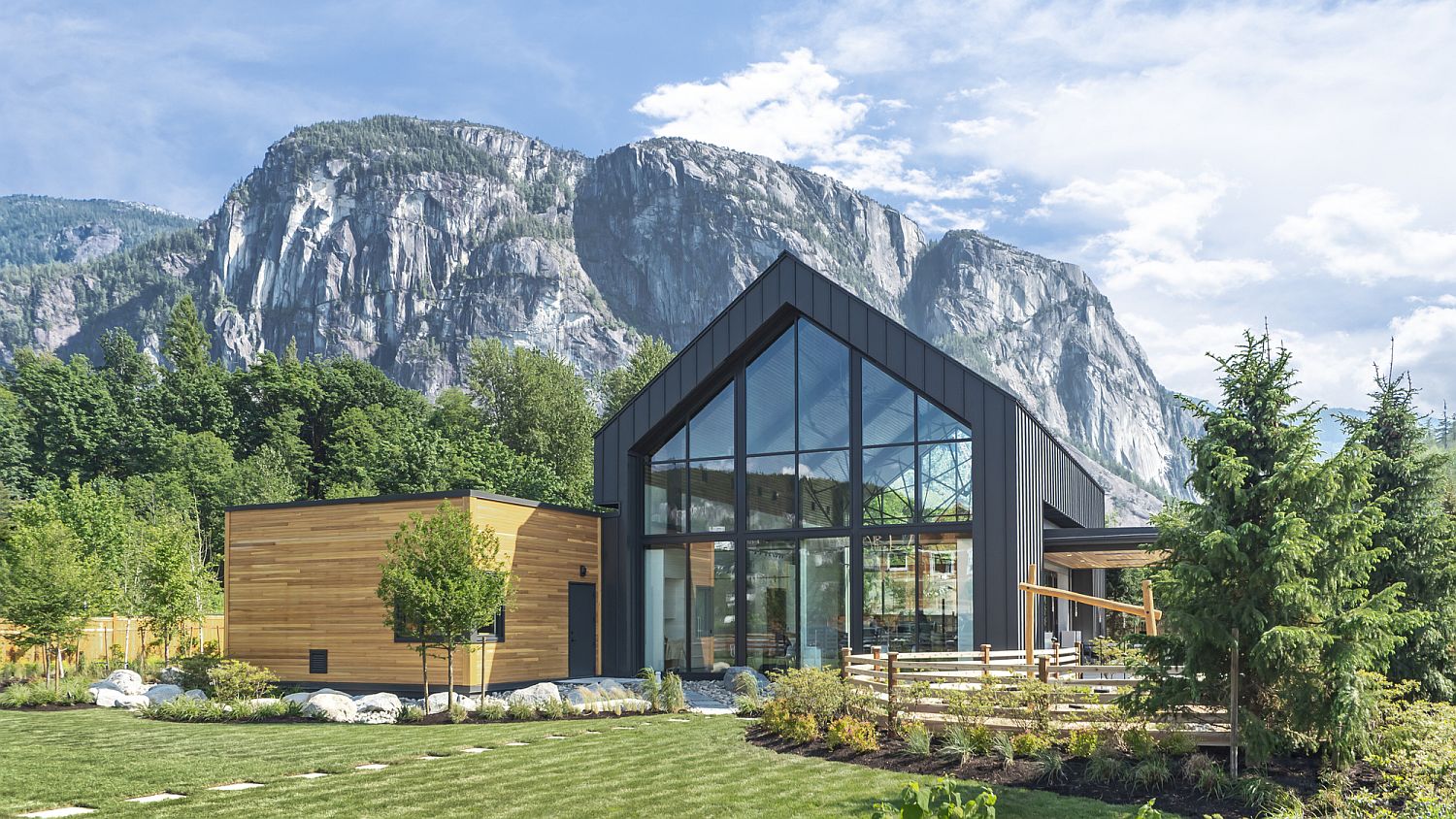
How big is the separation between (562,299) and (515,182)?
32084 mm

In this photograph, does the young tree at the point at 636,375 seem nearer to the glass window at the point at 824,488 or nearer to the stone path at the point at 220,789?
the glass window at the point at 824,488

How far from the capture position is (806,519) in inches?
861

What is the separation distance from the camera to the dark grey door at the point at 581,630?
22.5m

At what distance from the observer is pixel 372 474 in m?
44.1

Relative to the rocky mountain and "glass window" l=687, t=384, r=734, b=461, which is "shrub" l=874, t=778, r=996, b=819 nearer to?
"glass window" l=687, t=384, r=734, b=461

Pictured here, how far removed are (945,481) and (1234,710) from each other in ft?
34.1

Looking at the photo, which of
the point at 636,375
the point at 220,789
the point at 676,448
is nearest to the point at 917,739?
the point at 220,789

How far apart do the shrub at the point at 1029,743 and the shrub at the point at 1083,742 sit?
231 mm

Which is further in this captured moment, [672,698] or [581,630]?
[581,630]

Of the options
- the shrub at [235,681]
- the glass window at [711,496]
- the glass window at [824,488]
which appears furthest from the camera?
the glass window at [711,496]

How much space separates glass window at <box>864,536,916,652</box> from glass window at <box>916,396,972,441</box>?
75.6 inches

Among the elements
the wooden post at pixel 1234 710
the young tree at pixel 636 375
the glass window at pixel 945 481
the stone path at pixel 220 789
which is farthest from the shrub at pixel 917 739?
the young tree at pixel 636 375

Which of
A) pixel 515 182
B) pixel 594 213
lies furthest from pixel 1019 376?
pixel 515 182

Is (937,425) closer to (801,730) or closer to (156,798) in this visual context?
(801,730)
